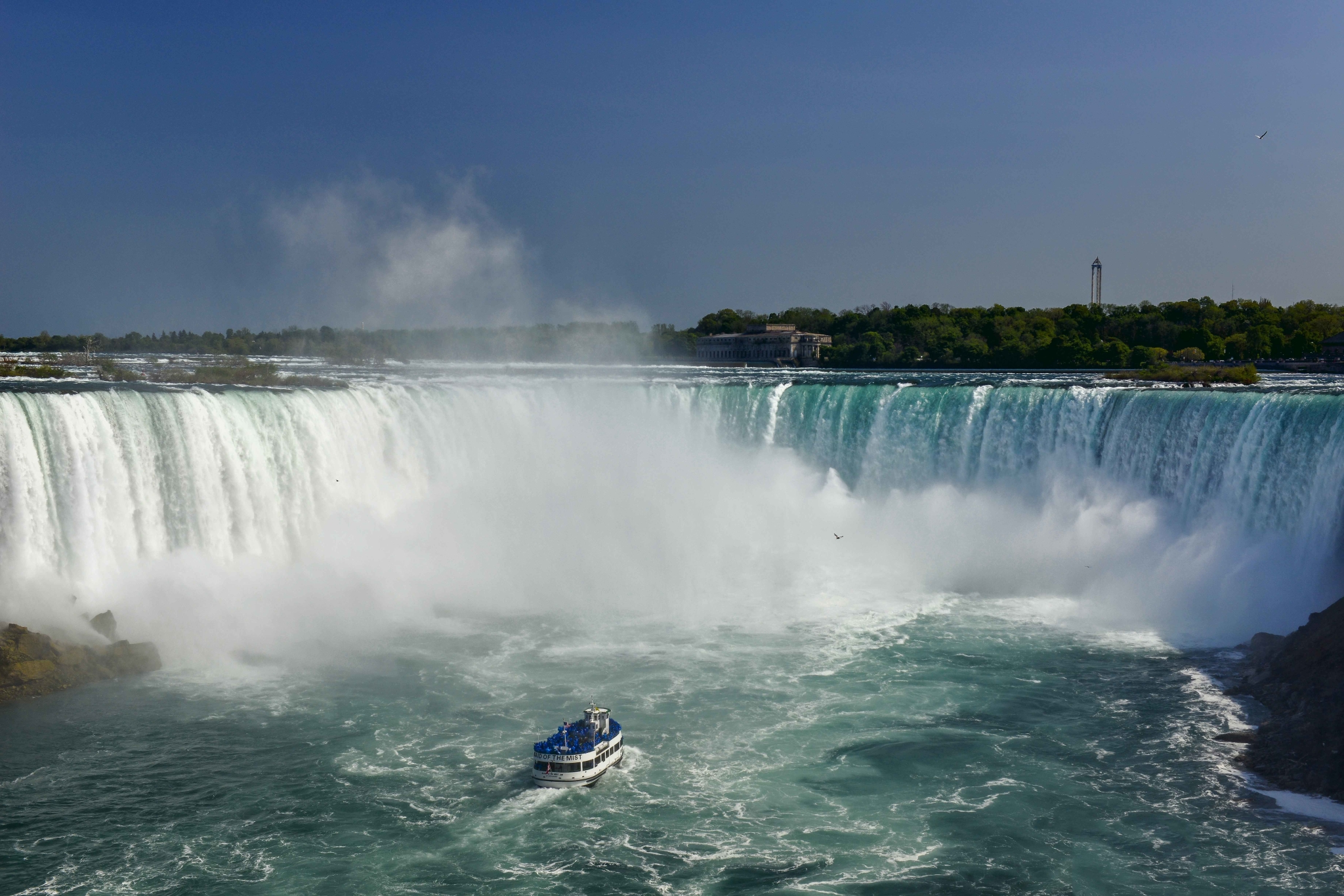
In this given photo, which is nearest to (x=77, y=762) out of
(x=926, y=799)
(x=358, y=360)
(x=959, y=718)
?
(x=926, y=799)

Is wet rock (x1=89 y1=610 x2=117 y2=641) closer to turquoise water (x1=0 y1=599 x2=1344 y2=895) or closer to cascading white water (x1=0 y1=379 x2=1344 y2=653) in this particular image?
cascading white water (x1=0 y1=379 x2=1344 y2=653)

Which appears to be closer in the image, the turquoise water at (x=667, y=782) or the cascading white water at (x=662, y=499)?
the turquoise water at (x=667, y=782)

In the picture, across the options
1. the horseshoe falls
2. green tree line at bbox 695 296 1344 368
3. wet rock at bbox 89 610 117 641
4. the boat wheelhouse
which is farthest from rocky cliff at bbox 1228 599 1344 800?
green tree line at bbox 695 296 1344 368

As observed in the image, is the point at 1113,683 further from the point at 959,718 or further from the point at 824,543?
the point at 824,543

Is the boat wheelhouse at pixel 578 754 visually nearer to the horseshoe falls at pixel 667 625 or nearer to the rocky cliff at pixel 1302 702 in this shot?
the horseshoe falls at pixel 667 625

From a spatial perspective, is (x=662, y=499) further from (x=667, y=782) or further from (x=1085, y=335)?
(x=1085, y=335)

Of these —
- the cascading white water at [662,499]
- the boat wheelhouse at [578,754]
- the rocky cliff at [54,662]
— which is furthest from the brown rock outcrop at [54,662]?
the boat wheelhouse at [578,754]
